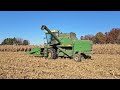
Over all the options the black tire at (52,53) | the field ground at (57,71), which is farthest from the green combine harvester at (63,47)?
the field ground at (57,71)

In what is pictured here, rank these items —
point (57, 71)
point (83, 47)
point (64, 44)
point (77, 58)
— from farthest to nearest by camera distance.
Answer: point (64, 44) → point (83, 47) → point (77, 58) → point (57, 71)

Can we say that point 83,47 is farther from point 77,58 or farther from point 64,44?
point 64,44

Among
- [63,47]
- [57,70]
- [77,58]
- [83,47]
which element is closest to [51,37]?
[63,47]

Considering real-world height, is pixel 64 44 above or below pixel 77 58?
above

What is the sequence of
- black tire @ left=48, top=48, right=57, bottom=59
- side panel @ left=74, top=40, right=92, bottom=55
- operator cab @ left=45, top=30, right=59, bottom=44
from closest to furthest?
side panel @ left=74, top=40, right=92, bottom=55 < black tire @ left=48, top=48, right=57, bottom=59 < operator cab @ left=45, top=30, right=59, bottom=44

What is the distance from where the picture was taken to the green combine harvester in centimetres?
1678

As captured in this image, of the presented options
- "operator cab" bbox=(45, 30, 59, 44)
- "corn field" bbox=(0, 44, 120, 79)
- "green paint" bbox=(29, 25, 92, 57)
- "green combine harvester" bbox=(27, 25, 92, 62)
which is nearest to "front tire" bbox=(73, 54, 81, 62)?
"green combine harvester" bbox=(27, 25, 92, 62)

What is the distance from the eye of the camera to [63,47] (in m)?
17.7

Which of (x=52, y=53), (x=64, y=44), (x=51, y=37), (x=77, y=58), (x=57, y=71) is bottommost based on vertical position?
(x=57, y=71)

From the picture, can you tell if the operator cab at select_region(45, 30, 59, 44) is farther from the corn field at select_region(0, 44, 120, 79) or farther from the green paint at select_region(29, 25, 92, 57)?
the corn field at select_region(0, 44, 120, 79)
